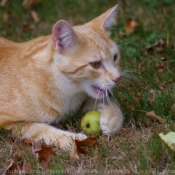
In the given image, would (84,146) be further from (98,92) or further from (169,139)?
(169,139)

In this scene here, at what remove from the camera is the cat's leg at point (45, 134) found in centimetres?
294

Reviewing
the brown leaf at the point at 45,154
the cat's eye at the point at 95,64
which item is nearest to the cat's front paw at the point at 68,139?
the brown leaf at the point at 45,154

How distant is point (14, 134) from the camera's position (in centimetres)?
310

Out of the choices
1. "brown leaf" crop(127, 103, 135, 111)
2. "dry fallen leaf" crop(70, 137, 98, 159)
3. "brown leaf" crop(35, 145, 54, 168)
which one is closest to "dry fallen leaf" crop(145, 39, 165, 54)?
"brown leaf" crop(127, 103, 135, 111)

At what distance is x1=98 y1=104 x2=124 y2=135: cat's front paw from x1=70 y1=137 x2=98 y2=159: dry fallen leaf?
0.17 metres

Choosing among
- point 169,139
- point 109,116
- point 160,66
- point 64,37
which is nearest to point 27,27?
point 160,66

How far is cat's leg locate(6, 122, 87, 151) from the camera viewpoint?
9.64 ft

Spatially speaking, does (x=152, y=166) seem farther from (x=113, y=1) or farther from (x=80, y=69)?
Answer: (x=113, y=1)

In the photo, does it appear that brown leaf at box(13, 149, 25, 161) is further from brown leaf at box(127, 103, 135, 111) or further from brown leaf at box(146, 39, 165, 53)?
brown leaf at box(146, 39, 165, 53)

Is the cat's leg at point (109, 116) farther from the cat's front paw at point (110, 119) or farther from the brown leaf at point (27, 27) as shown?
the brown leaf at point (27, 27)

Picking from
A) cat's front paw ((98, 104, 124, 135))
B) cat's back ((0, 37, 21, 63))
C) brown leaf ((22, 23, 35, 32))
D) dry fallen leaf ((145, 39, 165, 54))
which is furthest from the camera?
brown leaf ((22, 23, 35, 32))

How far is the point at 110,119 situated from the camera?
9.92 ft

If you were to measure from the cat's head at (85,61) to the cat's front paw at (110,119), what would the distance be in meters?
0.12

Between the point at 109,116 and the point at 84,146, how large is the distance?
1.03ft
